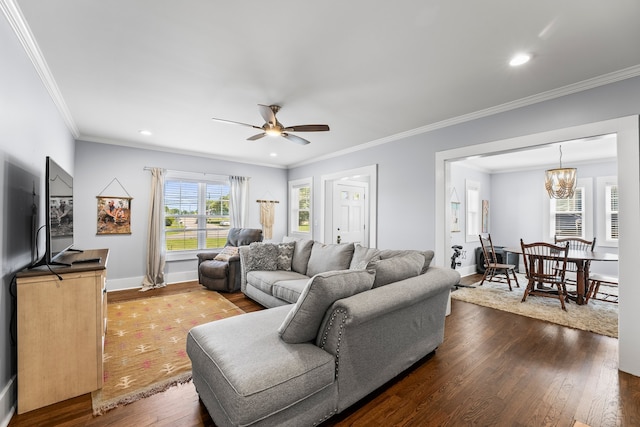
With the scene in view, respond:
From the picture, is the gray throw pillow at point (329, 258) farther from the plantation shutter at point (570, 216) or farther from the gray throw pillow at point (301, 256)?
the plantation shutter at point (570, 216)

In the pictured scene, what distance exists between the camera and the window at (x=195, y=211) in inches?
213

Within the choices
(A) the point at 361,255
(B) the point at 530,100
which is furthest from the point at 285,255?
(B) the point at 530,100

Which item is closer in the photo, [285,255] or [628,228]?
[628,228]

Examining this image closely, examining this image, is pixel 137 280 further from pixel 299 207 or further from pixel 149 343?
pixel 299 207

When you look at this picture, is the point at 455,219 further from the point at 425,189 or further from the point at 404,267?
the point at 404,267

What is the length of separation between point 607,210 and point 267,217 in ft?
23.4

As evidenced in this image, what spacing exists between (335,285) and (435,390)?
46.8 inches

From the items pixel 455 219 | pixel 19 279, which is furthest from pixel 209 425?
pixel 455 219

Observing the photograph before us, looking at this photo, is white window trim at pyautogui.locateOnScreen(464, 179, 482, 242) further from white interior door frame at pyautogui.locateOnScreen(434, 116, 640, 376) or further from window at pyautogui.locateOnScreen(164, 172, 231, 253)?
window at pyautogui.locateOnScreen(164, 172, 231, 253)

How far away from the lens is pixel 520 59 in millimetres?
2293

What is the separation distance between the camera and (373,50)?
220 centimetres

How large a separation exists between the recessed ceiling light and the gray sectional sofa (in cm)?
185

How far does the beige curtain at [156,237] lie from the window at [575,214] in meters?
8.27

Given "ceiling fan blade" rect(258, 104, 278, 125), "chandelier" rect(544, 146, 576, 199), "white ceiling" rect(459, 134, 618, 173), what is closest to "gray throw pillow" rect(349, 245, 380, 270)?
"ceiling fan blade" rect(258, 104, 278, 125)
